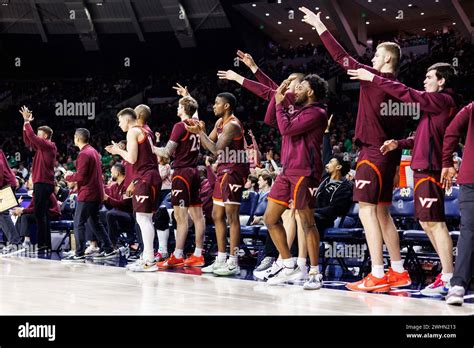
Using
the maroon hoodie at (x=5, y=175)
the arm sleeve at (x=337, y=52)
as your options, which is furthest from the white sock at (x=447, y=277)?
the maroon hoodie at (x=5, y=175)

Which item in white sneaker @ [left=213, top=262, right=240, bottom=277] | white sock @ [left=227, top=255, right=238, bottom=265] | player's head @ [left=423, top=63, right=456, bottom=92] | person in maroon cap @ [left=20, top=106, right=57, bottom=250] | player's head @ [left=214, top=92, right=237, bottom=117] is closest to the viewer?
player's head @ [left=423, top=63, right=456, bottom=92]

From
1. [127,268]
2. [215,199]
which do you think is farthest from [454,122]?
[127,268]

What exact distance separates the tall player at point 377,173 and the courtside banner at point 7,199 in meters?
5.53

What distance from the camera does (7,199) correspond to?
9570mm

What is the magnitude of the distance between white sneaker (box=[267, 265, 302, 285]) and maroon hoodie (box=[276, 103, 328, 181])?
0.89 meters

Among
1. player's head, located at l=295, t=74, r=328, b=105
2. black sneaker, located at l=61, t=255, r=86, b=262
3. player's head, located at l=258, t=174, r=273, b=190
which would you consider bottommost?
black sneaker, located at l=61, t=255, r=86, b=262

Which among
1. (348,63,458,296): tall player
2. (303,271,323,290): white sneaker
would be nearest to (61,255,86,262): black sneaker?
(303,271,323,290): white sneaker

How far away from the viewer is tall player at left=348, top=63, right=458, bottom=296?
5359 mm

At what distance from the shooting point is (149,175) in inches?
295

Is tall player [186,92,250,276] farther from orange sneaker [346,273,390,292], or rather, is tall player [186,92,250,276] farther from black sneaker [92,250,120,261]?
black sneaker [92,250,120,261]

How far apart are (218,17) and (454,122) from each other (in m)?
22.2

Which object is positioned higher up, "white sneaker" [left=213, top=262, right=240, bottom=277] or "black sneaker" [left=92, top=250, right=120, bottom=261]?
"white sneaker" [left=213, top=262, right=240, bottom=277]

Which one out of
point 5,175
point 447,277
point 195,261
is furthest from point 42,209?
point 447,277
